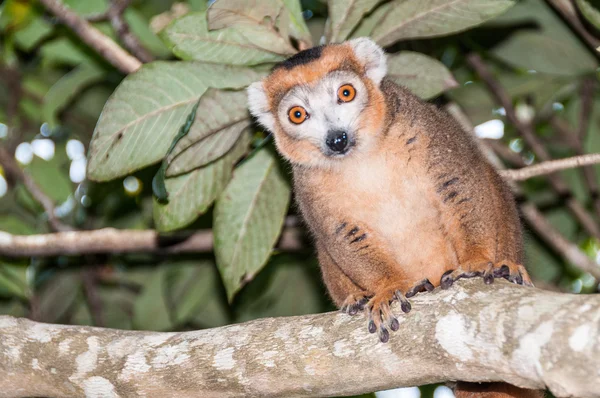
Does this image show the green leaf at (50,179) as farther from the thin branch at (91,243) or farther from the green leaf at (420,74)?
the green leaf at (420,74)

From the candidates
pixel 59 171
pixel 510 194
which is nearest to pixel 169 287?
pixel 59 171

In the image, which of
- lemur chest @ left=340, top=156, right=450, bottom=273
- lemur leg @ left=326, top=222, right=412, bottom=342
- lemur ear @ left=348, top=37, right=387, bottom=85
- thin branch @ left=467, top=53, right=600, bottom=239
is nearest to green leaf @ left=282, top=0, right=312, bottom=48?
lemur ear @ left=348, top=37, right=387, bottom=85

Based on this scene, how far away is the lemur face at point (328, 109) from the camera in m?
4.09

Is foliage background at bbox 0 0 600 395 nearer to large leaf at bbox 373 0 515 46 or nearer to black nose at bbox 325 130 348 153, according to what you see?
large leaf at bbox 373 0 515 46

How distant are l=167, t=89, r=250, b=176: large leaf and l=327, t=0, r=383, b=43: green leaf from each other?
2.23ft

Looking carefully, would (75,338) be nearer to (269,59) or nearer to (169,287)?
(269,59)

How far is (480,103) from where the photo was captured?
20.2 feet

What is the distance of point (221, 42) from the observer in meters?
4.04

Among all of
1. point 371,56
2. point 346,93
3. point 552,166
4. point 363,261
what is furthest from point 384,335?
point 371,56

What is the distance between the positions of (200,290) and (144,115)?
221 centimetres

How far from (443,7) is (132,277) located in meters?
3.61

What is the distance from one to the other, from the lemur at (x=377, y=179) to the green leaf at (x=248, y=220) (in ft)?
0.81

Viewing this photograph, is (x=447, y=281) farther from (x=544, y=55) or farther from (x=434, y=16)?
(x=544, y=55)

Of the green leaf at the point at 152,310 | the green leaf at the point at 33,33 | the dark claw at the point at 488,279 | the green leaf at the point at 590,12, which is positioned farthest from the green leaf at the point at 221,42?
the green leaf at the point at 152,310
